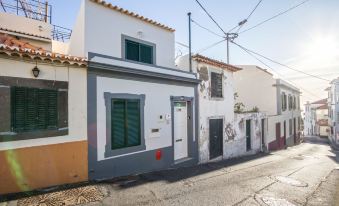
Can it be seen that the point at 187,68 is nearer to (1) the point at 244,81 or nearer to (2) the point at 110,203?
(2) the point at 110,203

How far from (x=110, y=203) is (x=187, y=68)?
738cm

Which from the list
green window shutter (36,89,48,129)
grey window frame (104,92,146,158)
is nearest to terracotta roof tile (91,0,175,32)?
grey window frame (104,92,146,158)

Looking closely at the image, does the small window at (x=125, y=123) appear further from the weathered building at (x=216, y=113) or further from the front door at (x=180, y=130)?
the weathered building at (x=216, y=113)

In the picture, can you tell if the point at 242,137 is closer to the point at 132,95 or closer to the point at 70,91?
the point at 132,95

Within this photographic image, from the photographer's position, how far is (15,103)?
17.1ft

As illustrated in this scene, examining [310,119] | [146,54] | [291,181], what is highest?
[146,54]

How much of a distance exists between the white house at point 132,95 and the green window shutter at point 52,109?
0.93m

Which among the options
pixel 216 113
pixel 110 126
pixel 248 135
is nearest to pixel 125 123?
pixel 110 126

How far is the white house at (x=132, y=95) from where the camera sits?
6.71 metres

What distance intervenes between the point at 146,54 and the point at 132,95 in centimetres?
270

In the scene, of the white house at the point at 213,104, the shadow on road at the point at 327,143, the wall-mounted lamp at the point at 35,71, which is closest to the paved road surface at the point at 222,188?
the white house at the point at 213,104

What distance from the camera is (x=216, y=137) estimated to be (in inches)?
458

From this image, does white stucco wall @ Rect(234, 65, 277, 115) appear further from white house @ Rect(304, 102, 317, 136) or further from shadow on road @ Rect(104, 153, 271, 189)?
white house @ Rect(304, 102, 317, 136)

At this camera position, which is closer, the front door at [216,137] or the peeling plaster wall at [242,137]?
the front door at [216,137]
